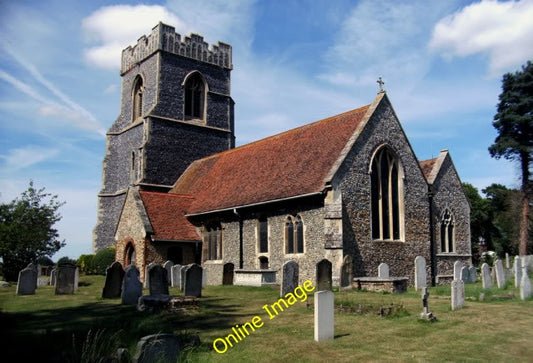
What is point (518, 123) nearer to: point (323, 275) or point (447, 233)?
point (447, 233)

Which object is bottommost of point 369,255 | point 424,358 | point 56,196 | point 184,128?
point 424,358

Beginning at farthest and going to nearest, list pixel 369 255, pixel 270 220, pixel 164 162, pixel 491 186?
1. pixel 491 186
2. pixel 164 162
3. pixel 270 220
4. pixel 369 255

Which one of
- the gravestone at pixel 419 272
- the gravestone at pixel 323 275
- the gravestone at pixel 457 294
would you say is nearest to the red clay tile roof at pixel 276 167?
the gravestone at pixel 323 275

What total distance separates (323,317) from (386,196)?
1262cm

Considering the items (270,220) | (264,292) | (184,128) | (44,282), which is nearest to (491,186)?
(184,128)

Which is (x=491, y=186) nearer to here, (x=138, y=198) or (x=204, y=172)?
(x=204, y=172)

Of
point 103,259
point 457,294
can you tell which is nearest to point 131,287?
point 457,294

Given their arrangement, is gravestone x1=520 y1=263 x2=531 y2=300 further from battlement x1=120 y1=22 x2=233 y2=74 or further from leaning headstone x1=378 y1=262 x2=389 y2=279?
battlement x1=120 y1=22 x2=233 y2=74

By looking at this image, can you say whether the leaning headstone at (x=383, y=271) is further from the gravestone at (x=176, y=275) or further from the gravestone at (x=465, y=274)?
the gravestone at (x=176, y=275)

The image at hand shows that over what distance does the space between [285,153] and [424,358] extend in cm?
1631

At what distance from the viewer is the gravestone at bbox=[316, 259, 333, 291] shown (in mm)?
15133

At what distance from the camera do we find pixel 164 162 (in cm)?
3183

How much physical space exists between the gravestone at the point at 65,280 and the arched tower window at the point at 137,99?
18.8 metres

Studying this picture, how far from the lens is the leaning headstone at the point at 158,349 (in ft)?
21.1
